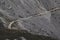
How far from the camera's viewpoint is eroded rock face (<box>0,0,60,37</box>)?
6.45 feet

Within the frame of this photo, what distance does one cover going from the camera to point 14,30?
Answer: 1941 millimetres

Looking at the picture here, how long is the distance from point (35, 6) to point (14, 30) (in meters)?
0.43

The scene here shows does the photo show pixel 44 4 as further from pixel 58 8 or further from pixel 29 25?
pixel 29 25

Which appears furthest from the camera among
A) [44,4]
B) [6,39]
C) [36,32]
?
[44,4]

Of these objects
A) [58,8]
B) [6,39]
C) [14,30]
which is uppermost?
[58,8]

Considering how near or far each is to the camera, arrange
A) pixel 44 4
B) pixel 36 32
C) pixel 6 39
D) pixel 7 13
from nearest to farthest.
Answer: pixel 6 39 < pixel 36 32 < pixel 7 13 < pixel 44 4

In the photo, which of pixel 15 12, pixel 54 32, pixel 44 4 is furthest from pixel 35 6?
pixel 54 32

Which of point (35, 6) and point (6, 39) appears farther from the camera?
point (35, 6)

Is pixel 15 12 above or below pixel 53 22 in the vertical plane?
above

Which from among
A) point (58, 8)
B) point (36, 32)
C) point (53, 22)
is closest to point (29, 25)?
point (36, 32)

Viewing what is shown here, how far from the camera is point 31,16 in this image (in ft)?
6.77

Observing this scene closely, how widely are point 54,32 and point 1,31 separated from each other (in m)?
0.57

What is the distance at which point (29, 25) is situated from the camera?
6.53 feet

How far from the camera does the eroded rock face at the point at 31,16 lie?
1.96 meters
